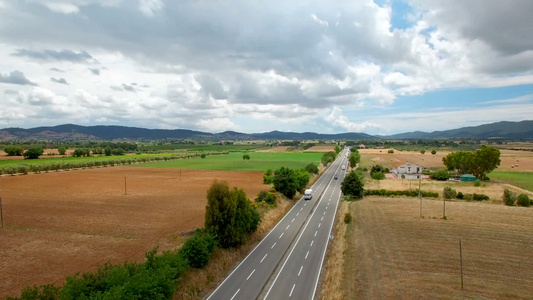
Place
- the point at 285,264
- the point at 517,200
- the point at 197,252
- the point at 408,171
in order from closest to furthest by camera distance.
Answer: the point at 197,252 → the point at 285,264 → the point at 517,200 → the point at 408,171

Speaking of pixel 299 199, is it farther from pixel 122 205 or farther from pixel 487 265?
pixel 487 265

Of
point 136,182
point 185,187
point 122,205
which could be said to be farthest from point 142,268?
point 136,182

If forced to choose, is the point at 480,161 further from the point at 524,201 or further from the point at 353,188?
the point at 353,188

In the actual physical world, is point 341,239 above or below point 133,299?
below

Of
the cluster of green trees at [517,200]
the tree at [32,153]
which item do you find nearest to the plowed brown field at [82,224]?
the cluster of green trees at [517,200]

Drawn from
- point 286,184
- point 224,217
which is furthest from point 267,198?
point 224,217

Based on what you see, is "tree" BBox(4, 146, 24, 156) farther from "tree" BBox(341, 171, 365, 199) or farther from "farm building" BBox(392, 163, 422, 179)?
"farm building" BBox(392, 163, 422, 179)
